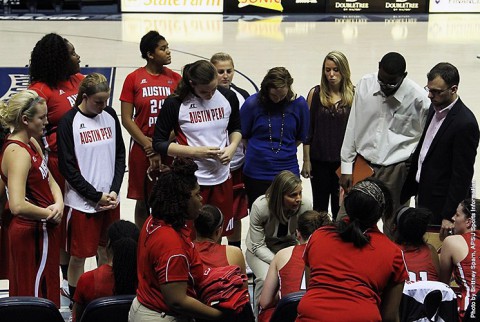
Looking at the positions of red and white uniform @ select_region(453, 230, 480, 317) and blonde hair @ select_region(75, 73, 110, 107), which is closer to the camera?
red and white uniform @ select_region(453, 230, 480, 317)

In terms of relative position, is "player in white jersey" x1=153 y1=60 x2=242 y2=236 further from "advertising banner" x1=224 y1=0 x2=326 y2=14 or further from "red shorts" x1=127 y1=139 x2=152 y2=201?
"advertising banner" x1=224 y1=0 x2=326 y2=14

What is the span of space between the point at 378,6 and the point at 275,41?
4412 mm

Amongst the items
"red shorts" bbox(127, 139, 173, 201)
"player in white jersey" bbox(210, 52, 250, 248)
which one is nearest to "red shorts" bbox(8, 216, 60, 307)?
"red shorts" bbox(127, 139, 173, 201)

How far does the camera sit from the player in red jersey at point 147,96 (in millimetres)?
5715

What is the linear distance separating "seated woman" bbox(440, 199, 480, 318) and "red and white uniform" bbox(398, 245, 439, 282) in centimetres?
9

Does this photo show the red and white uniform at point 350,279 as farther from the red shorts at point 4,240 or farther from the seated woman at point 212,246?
the red shorts at point 4,240

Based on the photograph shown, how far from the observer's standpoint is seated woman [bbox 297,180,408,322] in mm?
3170

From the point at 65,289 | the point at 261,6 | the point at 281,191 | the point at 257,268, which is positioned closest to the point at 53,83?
the point at 65,289

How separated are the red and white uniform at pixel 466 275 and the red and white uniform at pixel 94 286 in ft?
5.25

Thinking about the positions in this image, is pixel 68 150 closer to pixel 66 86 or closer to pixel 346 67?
pixel 66 86

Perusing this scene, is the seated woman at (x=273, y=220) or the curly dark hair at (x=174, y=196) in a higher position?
the curly dark hair at (x=174, y=196)

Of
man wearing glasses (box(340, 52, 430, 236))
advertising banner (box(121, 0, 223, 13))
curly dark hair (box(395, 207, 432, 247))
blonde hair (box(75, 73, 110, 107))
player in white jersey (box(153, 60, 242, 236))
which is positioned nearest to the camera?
curly dark hair (box(395, 207, 432, 247))

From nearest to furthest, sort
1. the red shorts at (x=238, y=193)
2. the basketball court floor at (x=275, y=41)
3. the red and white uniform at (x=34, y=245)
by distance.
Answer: the red and white uniform at (x=34, y=245) < the red shorts at (x=238, y=193) < the basketball court floor at (x=275, y=41)

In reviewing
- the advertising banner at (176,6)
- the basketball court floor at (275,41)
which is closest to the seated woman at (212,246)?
the basketball court floor at (275,41)
